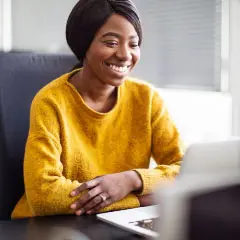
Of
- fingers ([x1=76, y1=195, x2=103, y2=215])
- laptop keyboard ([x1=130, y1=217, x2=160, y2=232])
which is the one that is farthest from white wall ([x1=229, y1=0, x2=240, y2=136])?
laptop keyboard ([x1=130, y1=217, x2=160, y2=232])

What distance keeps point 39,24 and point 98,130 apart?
0.66 metres

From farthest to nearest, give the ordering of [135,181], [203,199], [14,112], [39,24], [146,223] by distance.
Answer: [39,24] → [14,112] → [135,181] → [146,223] → [203,199]

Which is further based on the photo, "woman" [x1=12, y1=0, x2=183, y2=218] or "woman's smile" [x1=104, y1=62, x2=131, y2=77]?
"woman's smile" [x1=104, y1=62, x2=131, y2=77]

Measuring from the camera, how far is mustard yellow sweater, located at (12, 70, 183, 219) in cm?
116

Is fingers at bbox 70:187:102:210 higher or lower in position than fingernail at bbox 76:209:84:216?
higher

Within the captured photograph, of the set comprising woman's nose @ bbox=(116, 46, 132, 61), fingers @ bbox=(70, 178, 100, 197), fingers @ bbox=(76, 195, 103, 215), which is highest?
woman's nose @ bbox=(116, 46, 132, 61)

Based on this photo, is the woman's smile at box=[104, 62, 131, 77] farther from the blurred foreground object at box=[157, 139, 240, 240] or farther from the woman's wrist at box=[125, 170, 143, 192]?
the blurred foreground object at box=[157, 139, 240, 240]

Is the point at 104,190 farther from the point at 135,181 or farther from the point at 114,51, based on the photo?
the point at 114,51

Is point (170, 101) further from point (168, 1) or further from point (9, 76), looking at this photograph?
point (9, 76)

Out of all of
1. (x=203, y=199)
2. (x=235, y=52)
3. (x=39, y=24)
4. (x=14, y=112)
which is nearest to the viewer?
(x=203, y=199)

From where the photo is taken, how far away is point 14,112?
142cm

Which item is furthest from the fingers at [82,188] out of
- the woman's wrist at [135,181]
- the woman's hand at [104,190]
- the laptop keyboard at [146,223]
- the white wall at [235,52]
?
the white wall at [235,52]

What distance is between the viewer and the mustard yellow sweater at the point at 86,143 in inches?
45.5

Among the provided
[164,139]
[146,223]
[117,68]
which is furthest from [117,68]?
[146,223]
